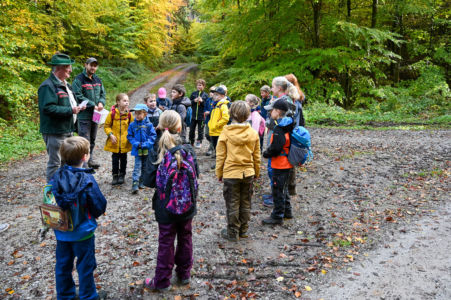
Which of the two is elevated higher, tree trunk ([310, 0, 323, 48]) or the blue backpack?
tree trunk ([310, 0, 323, 48])

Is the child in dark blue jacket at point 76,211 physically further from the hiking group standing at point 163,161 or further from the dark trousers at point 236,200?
the dark trousers at point 236,200

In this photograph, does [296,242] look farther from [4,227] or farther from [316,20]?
[316,20]

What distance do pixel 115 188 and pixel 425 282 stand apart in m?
5.84

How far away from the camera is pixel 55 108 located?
473 centimetres

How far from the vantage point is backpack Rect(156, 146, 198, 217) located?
3.26 m

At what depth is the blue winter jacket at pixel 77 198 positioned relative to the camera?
284 centimetres

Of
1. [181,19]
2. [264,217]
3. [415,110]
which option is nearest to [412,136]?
[415,110]

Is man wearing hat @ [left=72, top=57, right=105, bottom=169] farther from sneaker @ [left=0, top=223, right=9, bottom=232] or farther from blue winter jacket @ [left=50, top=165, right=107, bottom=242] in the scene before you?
blue winter jacket @ [left=50, top=165, right=107, bottom=242]

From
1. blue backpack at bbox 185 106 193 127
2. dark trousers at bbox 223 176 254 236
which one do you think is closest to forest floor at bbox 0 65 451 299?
A: dark trousers at bbox 223 176 254 236

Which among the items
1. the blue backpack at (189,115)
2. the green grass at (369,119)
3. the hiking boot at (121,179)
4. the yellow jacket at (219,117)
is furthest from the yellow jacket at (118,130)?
the green grass at (369,119)

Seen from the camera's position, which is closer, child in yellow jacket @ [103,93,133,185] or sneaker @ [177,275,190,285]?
sneaker @ [177,275,190,285]

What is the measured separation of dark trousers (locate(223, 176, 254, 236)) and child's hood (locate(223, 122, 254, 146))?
0.59 meters

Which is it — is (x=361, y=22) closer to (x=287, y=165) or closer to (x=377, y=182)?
(x=377, y=182)

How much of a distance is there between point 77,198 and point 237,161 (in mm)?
2245
